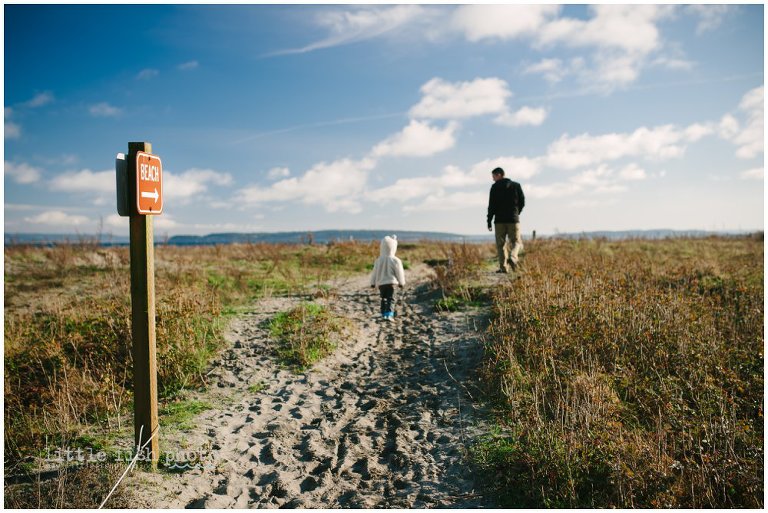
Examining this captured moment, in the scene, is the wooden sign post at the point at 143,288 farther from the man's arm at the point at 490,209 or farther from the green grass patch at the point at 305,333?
the man's arm at the point at 490,209

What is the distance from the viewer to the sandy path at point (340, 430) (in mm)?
3898

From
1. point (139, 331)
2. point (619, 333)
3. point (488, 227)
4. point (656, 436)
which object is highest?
point (488, 227)

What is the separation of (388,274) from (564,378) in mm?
4617

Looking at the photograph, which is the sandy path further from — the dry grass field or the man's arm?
the man's arm

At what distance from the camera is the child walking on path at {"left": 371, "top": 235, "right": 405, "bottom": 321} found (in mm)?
9352

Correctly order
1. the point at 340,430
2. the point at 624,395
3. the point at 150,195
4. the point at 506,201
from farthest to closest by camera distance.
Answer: the point at 506,201
the point at 624,395
the point at 340,430
the point at 150,195

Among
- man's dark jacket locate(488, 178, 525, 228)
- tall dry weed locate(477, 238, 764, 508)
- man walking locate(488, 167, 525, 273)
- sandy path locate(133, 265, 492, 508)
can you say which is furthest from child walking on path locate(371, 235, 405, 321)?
man's dark jacket locate(488, 178, 525, 228)

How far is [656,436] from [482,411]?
1.76 m

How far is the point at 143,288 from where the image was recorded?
3924 mm

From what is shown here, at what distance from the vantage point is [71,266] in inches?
553

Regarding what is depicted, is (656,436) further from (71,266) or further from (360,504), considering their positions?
(71,266)

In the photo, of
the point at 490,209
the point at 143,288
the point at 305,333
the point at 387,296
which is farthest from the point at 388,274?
the point at 143,288

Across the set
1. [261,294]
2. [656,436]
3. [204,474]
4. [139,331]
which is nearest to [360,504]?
[204,474]

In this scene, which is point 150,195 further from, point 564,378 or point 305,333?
point 564,378
